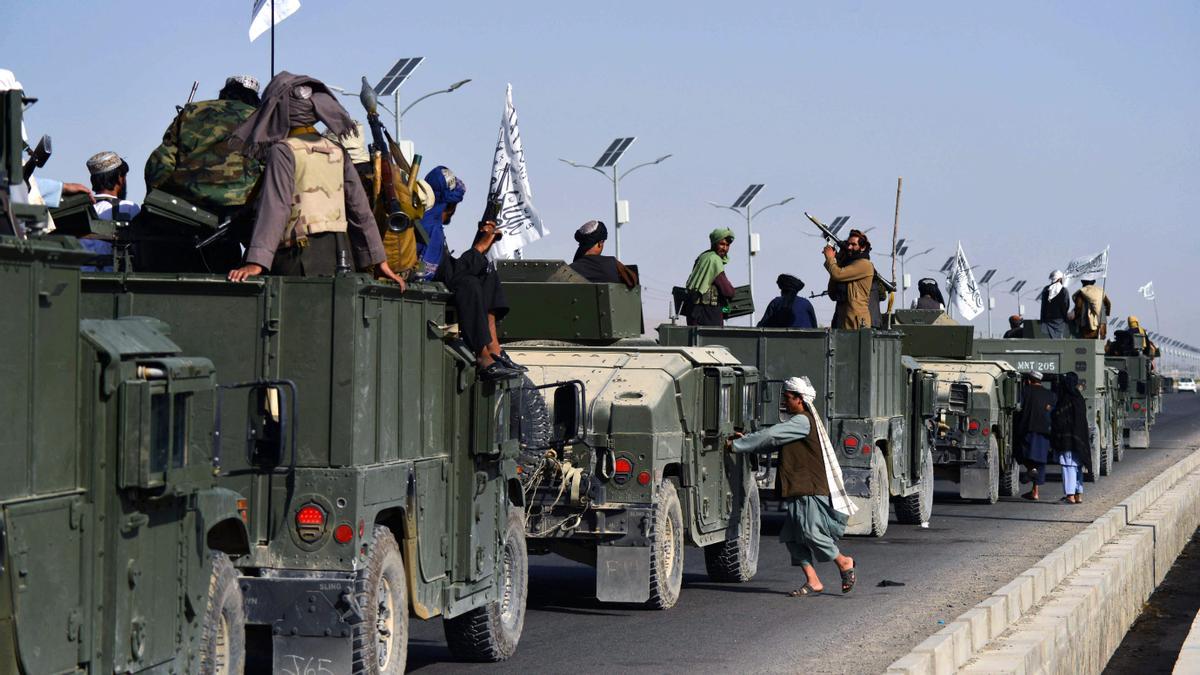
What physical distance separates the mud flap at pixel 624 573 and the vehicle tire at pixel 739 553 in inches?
94.9

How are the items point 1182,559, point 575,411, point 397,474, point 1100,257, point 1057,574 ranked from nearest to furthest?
1. point 397,474
2. point 575,411
3. point 1057,574
4. point 1182,559
5. point 1100,257

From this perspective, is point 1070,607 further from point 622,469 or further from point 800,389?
point 622,469

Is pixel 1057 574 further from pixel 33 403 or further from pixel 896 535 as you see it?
pixel 33 403

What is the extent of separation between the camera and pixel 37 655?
664 cm

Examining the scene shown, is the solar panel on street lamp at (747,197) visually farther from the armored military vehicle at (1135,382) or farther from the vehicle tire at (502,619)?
the vehicle tire at (502,619)

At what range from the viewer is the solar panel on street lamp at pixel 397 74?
3488 centimetres

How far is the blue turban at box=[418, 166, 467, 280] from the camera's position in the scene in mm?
12383

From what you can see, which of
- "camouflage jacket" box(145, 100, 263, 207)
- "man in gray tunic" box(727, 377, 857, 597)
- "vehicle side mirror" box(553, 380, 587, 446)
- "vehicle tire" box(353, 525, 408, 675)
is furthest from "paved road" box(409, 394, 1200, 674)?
"camouflage jacket" box(145, 100, 263, 207)

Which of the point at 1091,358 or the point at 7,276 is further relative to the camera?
the point at 1091,358

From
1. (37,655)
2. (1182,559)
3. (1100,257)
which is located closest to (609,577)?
(37,655)

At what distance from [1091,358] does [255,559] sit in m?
28.3

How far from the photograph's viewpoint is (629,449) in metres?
14.6

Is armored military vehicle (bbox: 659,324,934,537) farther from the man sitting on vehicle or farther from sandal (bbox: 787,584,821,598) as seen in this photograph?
sandal (bbox: 787,584,821,598)

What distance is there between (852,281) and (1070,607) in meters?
8.84
